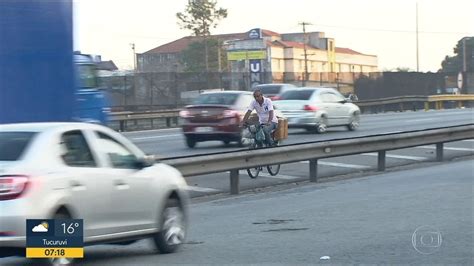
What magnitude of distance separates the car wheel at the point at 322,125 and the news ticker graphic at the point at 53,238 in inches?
956

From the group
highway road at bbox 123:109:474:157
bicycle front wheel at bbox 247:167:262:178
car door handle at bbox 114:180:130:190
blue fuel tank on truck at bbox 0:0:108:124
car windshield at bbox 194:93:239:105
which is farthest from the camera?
car windshield at bbox 194:93:239:105

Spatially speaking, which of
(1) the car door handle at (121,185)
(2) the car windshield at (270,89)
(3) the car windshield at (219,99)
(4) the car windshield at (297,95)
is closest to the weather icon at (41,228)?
(1) the car door handle at (121,185)

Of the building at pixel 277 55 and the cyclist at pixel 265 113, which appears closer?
the cyclist at pixel 265 113

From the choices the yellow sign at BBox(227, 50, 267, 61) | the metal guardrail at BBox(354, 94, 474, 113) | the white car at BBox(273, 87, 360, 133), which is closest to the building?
the yellow sign at BBox(227, 50, 267, 61)

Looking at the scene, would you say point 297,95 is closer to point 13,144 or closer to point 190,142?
Result: point 190,142

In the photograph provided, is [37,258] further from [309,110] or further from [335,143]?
[309,110]

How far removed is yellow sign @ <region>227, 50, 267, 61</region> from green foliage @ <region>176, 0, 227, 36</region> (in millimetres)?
5644

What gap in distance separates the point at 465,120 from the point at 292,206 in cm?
2824

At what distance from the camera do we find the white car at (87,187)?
866cm

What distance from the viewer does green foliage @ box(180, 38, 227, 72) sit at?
98.6 metres

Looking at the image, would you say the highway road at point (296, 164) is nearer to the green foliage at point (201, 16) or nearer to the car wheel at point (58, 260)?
the car wheel at point (58, 260)

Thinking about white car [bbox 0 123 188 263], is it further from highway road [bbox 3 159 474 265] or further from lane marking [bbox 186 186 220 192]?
lane marking [bbox 186 186 220 192]

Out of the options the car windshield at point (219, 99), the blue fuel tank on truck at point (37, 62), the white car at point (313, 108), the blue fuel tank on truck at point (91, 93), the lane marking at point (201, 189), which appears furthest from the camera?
the white car at point (313, 108)

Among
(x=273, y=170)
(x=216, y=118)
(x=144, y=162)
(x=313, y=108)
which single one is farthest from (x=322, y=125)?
(x=144, y=162)
